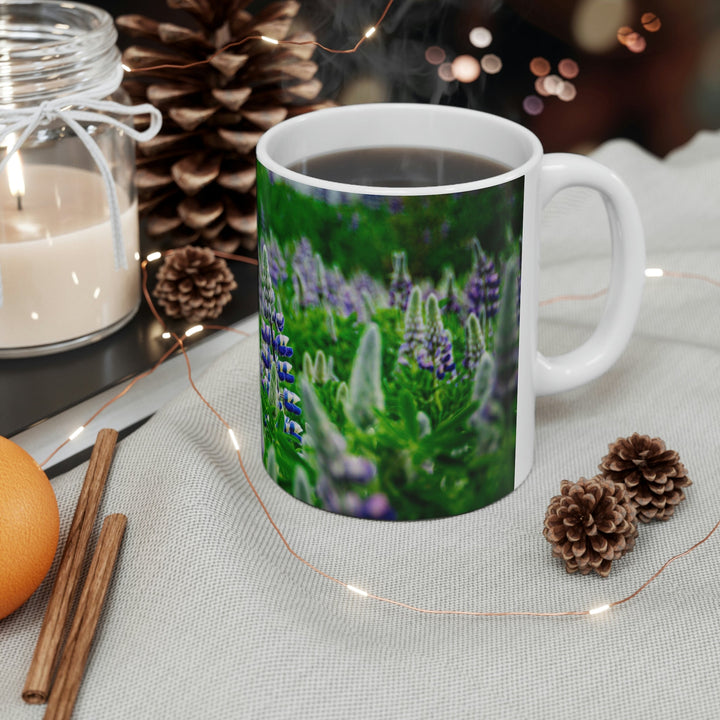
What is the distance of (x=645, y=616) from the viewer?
47 centimetres

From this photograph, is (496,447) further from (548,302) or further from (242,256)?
(242,256)

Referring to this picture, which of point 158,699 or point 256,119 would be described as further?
point 256,119

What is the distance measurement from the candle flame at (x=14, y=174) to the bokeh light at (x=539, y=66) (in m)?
0.58

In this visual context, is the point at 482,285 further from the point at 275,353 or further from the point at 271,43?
the point at 271,43

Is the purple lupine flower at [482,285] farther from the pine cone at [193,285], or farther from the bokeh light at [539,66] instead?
the bokeh light at [539,66]

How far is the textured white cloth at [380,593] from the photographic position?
0.43 m

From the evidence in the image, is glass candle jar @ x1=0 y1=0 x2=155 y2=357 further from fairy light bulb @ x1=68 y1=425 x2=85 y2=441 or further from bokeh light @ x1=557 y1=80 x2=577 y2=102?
bokeh light @ x1=557 y1=80 x2=577 y2=102

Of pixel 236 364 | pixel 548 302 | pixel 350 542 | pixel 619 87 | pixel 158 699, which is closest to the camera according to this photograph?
pixel 158 699

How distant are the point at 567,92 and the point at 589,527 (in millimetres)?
690

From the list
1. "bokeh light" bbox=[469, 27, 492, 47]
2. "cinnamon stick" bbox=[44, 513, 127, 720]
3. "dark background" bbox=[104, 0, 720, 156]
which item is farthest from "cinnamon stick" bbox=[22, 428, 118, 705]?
"bokeh light" bbox=[469, 27, 492, 47]

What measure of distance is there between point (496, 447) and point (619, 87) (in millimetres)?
690

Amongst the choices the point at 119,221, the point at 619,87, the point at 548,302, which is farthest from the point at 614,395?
the point at 619,87

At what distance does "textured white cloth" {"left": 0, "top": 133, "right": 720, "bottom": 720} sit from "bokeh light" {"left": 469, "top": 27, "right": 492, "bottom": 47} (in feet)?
1.48

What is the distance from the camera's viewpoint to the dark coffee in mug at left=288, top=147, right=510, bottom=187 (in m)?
0.56
